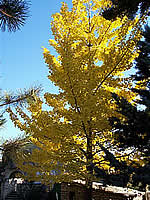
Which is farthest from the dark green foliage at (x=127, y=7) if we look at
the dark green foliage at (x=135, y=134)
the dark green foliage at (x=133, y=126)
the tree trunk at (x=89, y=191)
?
the tree trunk at (x=89, y=191)

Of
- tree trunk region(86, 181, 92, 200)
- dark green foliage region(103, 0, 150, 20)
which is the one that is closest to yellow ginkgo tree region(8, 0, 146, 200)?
tree trunk region(86, 181, 92, 200)

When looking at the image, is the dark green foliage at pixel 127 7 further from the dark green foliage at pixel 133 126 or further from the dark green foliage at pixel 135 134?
the dark green foliage at pixel 133 126

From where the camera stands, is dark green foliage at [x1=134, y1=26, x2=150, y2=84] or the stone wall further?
the stone wall

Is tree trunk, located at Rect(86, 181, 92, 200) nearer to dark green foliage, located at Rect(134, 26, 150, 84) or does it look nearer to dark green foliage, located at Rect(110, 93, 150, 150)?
dark green foliage, located at Rect(110, 93, 150, 150)

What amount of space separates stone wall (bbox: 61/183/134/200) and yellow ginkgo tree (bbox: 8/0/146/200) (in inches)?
60.1

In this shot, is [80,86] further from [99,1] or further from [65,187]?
[65,187]

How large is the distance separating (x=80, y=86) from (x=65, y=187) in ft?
19.7

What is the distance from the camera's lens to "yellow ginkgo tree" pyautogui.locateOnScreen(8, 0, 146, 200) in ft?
17.3

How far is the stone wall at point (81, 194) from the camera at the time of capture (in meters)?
7.00

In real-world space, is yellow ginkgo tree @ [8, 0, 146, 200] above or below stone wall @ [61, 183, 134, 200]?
above

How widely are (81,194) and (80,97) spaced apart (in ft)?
16.6

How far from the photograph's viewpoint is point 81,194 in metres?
8.73

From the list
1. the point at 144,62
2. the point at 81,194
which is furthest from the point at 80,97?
the point at 81,194

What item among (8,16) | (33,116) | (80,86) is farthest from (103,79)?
(8,16)
